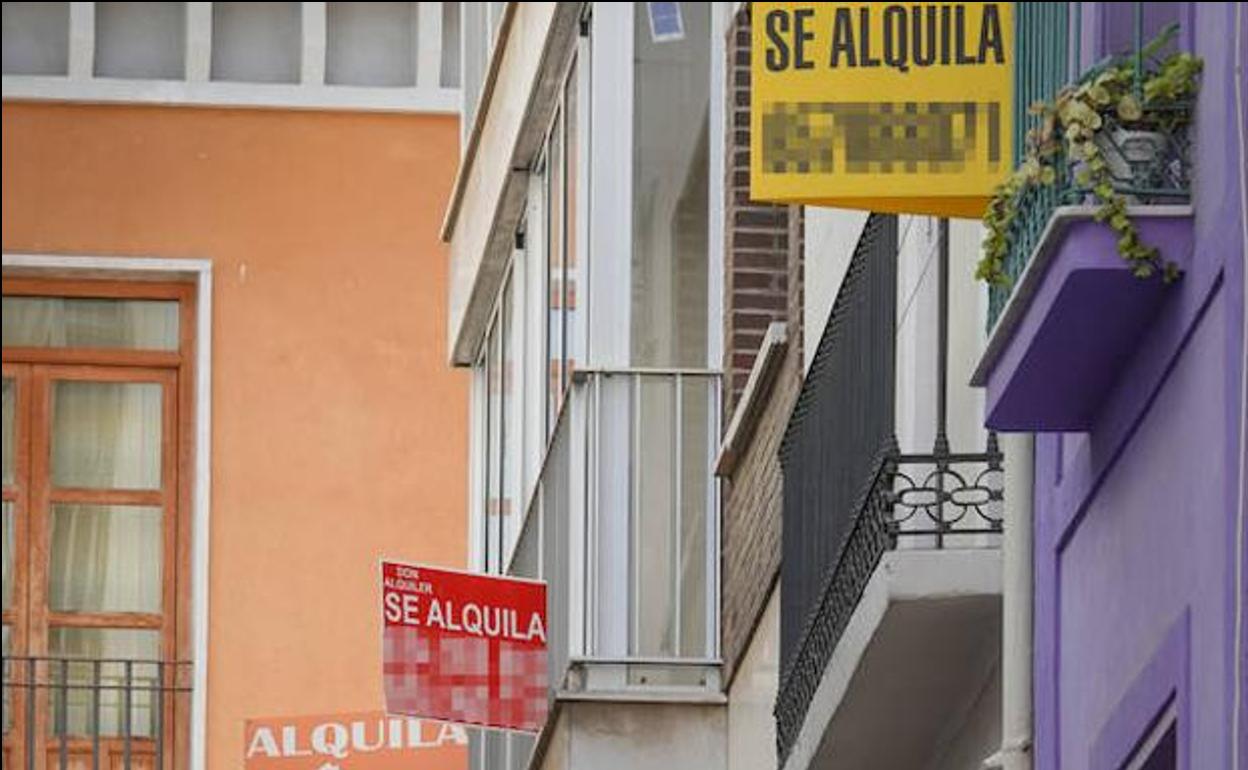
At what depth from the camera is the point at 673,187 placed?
20312 mm

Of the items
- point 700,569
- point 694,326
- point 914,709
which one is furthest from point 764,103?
point 694,326

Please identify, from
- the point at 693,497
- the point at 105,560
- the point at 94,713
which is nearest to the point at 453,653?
the point at 693,497

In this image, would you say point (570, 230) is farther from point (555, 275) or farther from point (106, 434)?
point (106, 434)

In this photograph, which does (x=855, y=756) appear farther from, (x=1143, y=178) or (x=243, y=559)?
(x=243, y=559)

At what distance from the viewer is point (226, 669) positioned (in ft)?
102

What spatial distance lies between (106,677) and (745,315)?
14502 millimetres

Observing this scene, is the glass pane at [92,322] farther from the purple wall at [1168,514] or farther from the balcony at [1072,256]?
the balcony at [1072,256]

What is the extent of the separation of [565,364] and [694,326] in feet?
1.83

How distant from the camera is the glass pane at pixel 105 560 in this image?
32.1 meters

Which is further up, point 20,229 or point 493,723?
point 20,229

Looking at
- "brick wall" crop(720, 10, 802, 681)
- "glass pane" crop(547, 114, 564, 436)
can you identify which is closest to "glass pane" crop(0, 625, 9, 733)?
"glass pane" crop(547, 114, 564, 436)

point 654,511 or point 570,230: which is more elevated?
point 570,230

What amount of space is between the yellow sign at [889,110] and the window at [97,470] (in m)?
21.2

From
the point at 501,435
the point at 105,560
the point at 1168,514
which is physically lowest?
the point at 1168,514
